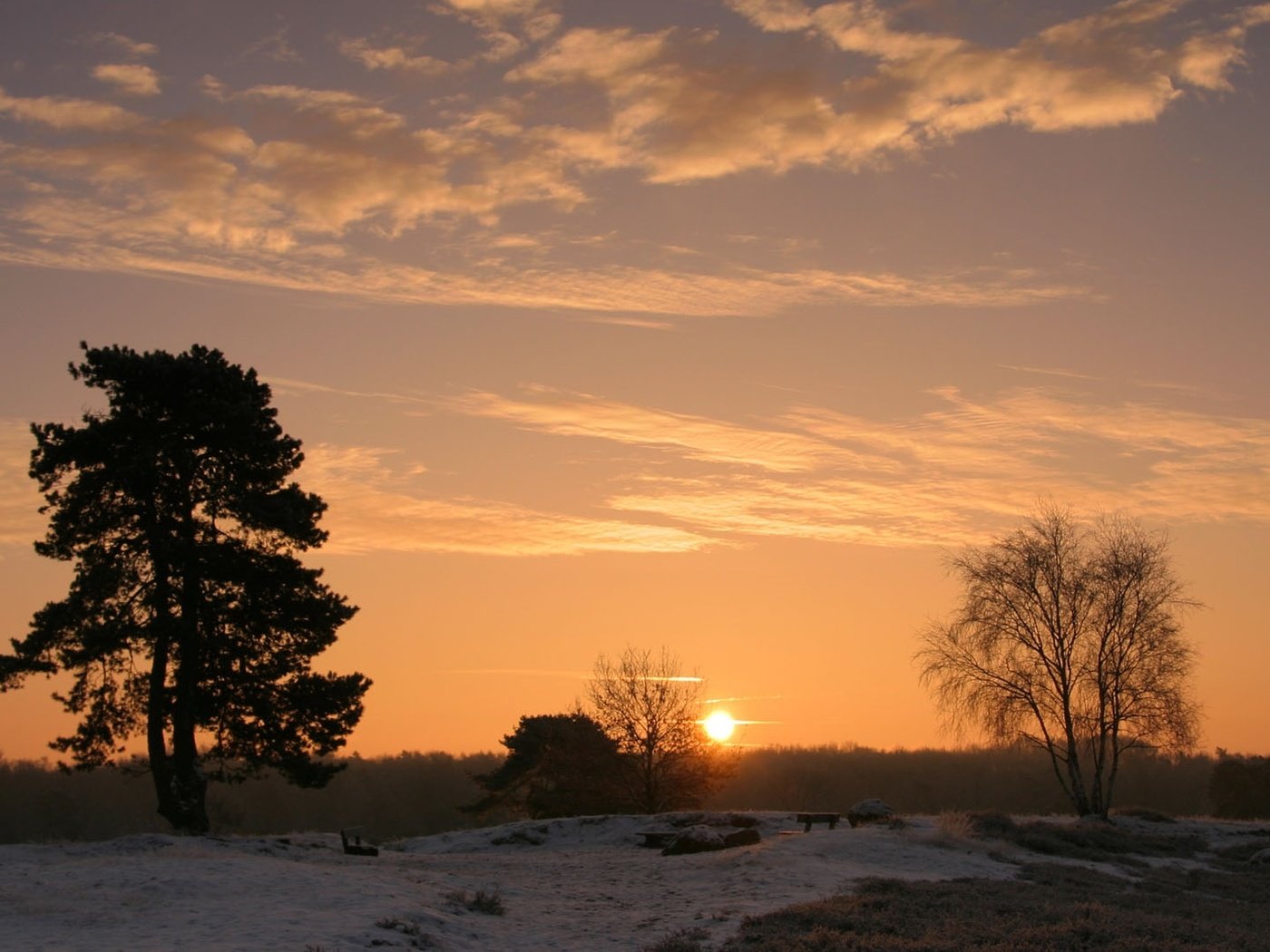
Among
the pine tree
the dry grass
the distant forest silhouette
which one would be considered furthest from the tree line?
the distant forest silhouette

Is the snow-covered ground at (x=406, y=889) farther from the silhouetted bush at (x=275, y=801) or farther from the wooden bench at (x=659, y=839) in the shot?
the silhouetted bush at (x=275, y=801)

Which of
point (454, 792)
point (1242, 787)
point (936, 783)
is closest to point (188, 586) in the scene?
point (1242, 787)

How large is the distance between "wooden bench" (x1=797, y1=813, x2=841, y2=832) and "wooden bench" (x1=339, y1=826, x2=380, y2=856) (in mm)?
12539

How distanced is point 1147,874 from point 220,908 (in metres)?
23.0

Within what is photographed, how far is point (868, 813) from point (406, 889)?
19.4 metres

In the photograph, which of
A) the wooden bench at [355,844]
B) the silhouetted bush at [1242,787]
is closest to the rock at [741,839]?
the wooden bench at [355,844]

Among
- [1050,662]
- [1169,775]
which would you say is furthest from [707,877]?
[1169,775]

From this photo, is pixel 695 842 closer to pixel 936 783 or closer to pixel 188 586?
pixel 188 586

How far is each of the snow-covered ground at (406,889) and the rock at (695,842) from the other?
2.20ft

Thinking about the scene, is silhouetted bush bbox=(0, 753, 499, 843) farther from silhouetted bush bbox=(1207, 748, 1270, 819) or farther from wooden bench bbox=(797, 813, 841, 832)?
wooden bench bbox=(797, 813, 841, 832)

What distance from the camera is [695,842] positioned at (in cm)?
3034

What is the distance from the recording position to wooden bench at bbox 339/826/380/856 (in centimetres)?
3130

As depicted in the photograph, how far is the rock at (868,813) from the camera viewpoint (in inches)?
1430

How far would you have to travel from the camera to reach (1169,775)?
10925 cm
